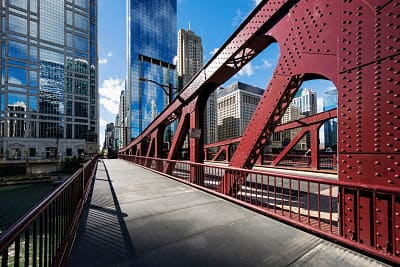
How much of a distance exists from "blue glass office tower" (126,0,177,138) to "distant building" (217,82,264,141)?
1191 inches

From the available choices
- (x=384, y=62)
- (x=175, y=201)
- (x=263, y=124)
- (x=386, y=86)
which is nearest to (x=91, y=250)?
(x=175, y=201)

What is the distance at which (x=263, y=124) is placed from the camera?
472 centimetres

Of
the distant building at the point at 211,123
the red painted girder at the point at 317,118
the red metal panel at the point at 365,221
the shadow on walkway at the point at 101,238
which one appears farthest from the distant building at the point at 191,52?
the distant building at the point at 211,123

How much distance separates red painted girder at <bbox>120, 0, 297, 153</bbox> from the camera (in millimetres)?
4828

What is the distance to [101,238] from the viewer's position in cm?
328

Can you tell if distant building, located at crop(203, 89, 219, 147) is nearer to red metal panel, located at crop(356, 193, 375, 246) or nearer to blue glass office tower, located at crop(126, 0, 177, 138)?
blue glass office tower, located at crop(126, 0, 177, 138)

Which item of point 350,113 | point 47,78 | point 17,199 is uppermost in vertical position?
point 47,78

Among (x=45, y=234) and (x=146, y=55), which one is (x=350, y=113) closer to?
(x=45, y=234)

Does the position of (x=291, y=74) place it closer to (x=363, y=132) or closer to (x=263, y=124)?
(x=263, y=124)

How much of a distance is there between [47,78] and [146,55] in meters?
44.9

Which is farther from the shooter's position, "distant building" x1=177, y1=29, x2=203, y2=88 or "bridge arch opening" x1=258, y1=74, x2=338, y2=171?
"distant building" x1=177, y1=29, x2=203, y2=88

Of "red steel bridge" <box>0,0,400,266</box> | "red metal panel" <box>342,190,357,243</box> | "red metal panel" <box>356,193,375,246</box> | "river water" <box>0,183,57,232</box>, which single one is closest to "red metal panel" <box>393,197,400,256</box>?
"red steel bridge" <box>0,0,400,266</box>

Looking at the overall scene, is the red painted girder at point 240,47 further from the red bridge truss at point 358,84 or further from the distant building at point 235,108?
the distant building at point 235,108

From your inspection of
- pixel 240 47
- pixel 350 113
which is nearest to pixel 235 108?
pixel 240 47
